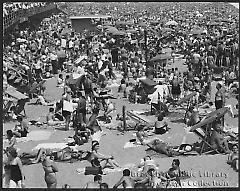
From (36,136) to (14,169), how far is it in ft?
12.2

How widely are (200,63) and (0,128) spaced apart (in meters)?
10.6

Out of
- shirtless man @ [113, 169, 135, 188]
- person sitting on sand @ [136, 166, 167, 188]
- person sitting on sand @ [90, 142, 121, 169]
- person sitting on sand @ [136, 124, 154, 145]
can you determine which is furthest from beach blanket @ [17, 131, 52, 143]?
shirtless man @ [113, 169, 135, 188]

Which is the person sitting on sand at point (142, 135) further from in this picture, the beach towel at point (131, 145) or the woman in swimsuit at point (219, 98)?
the woman in swimsuit at point (219, 98)

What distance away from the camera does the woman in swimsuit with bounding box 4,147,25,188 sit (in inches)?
372

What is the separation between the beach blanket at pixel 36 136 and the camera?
12.9 meters

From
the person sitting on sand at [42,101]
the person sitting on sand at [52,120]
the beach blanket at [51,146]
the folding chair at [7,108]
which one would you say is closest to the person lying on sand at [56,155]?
the beach blanket at [51,146]

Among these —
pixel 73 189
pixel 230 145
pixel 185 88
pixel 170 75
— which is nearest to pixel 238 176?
pixel 230 145

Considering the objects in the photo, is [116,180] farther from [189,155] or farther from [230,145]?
[230,145]

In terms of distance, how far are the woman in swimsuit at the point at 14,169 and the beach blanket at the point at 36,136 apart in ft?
10.4

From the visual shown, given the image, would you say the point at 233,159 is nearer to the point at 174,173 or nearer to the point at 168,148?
the point at 174,173

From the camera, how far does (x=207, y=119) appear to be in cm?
1114

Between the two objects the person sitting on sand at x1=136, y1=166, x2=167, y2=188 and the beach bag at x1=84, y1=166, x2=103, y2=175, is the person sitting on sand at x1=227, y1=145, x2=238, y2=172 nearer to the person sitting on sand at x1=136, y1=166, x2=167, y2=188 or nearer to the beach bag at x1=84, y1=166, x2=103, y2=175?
the person sitting on sand at x1=136, y1=166, x2=167, y2=188

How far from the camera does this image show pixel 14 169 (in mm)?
9492

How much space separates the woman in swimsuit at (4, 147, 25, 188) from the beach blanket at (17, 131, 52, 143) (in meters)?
3.16
